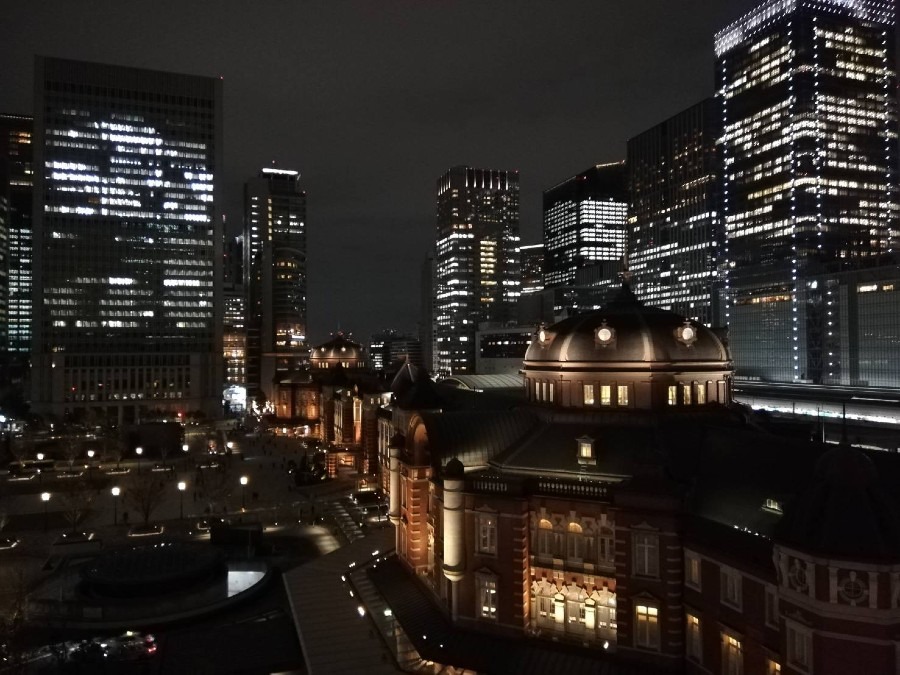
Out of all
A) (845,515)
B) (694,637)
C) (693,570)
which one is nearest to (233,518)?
(694,637)

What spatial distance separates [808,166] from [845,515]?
6163 inches

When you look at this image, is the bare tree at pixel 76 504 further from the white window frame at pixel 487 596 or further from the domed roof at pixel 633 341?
the domed roof at pixel 633 341

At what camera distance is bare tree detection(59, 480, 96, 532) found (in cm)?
5947

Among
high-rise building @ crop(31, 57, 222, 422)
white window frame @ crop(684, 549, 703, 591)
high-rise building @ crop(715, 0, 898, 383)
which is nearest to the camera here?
white window frame @ crop(684, 549, 703, 591)

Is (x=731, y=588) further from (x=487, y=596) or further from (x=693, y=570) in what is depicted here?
(x=487, y=596)

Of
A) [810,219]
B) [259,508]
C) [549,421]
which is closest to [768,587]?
[549,421]

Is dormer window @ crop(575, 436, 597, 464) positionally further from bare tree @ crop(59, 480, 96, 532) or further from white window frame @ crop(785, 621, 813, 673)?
bare tree @ crop(59, 480, 96, 532)

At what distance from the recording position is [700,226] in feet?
641

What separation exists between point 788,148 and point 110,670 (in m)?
170

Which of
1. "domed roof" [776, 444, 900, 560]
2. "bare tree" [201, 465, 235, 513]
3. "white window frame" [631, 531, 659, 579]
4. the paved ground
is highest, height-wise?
"domed roof" [776, 444, 900, 560]

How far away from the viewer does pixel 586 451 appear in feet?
123

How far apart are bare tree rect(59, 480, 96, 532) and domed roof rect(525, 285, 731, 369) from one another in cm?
4449

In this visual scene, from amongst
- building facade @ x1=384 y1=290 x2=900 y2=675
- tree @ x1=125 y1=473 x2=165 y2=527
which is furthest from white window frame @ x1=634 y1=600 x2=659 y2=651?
tree @ x1=125 y1=473 x2=165 y2=527

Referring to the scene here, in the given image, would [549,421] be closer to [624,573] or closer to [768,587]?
[624,573]
